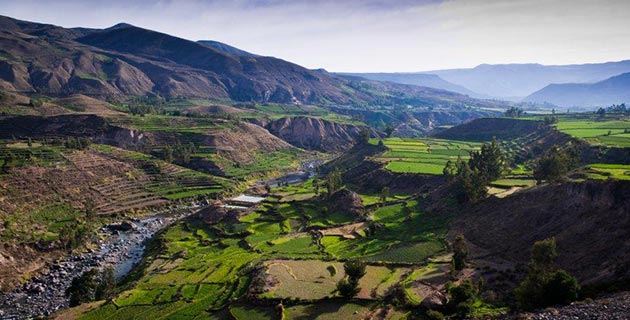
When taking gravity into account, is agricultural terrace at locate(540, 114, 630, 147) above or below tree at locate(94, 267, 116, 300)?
above

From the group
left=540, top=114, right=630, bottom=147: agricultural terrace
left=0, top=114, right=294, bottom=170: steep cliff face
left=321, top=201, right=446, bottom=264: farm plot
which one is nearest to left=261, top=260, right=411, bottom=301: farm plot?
left=321, top=201, right=446, bottom=264: farm plot

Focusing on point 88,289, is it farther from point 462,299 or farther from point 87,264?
point 462,299

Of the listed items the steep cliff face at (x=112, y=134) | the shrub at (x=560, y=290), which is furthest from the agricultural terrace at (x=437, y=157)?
the steep cliff face at (x=112, y=134)

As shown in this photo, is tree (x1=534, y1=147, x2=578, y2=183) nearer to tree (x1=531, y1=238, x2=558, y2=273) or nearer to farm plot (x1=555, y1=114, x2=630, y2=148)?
tree (x1=531, y1=238, x2=558, y2=273)

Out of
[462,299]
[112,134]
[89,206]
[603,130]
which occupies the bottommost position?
[89,206]

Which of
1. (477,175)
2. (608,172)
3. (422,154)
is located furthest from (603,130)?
(608,172)

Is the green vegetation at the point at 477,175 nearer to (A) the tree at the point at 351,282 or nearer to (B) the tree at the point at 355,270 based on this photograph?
(B) the tree at the point at 355,270
